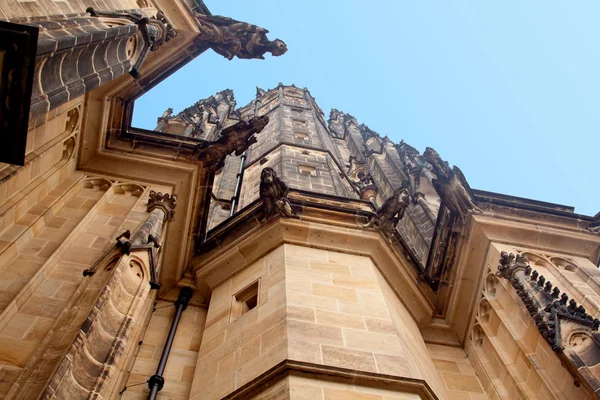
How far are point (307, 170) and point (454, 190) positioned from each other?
341 inches

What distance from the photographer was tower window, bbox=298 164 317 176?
60.8ft

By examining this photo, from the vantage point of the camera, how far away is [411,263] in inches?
424

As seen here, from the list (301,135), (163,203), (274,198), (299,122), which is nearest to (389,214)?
(274,198)

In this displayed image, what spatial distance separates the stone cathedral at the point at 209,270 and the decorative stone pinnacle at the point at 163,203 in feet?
0.12

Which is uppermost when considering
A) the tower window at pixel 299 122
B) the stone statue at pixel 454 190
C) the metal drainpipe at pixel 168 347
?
the tower window at pixel 299 122

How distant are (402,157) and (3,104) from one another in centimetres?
2544

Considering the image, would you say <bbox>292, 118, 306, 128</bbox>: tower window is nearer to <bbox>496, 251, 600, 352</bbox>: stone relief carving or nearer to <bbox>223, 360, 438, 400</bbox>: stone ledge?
<bbox>496, 251, 600, 352</bbox>: stone relief carving

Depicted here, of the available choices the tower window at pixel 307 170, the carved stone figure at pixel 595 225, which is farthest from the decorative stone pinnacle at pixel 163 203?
the tower window at pixel 307 170

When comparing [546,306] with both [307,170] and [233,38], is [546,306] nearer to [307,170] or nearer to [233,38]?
[233,38]

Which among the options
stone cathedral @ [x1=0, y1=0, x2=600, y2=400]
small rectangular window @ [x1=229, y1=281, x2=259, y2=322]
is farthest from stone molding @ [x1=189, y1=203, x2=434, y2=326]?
small rectangular window @ [x1=229, y1=281, x2=259, y2=322]

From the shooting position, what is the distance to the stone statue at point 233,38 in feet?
44.9

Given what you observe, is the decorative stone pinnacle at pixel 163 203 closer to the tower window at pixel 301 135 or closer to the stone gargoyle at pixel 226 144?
the stone gargoyle at pixel 226 144

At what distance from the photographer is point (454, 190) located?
1096cm

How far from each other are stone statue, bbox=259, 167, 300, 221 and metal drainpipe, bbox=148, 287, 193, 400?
1881mm
